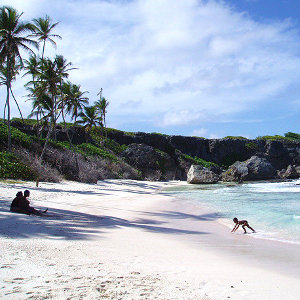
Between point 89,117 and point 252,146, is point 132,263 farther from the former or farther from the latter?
point 252,146

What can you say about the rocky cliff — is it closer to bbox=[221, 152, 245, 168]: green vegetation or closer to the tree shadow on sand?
bbox=[221, 152, 245, 168]: green vegetation

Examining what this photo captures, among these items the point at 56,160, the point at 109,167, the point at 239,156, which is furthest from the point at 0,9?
the point at 239,156

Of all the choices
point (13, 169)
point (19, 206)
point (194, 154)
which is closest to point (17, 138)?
point (13, 169)

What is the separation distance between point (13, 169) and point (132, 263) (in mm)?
14350

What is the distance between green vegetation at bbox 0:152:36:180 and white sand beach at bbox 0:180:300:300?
33.8ft

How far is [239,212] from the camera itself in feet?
38.2

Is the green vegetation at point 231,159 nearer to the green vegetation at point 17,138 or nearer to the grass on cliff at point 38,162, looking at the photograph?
the grass on cliff at point 38,162

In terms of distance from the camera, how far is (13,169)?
648 inches

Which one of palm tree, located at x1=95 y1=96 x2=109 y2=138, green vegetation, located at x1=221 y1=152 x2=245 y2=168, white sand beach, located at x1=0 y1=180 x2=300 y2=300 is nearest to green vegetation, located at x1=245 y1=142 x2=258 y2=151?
green vegetation, located at x1=221 y1=152 x2=245 y2=168

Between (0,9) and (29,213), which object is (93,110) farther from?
(29,213)

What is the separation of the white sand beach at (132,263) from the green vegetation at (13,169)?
33.8ft

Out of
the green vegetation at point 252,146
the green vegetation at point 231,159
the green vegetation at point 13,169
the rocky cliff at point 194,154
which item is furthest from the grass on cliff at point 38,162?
the green vegetation at point 252,146

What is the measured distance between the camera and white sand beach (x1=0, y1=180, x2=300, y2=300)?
3096mm

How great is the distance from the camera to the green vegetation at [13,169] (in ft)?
52.7
